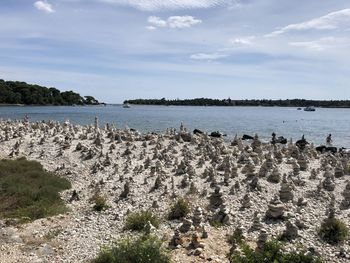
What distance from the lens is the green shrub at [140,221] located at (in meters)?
18.1

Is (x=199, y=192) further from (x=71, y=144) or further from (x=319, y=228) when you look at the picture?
(x=71, y=144)

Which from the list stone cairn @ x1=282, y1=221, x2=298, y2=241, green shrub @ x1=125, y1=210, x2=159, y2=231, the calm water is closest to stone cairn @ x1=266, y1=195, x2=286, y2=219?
stone cairn @ x1=282, y1=221, x2=298, y2=241

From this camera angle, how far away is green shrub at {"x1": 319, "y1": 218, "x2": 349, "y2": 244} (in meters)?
17.1

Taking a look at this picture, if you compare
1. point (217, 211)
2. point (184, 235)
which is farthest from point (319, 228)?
point (184, 235)

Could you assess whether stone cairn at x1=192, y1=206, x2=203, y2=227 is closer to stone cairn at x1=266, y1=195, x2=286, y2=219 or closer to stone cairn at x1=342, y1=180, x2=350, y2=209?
stone cairn at x1=266, y1=195, x2=286, y2=219

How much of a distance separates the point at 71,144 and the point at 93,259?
19.6 meters

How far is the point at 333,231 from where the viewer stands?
17.3 meters

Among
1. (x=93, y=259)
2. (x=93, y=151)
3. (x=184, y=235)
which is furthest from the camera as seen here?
(x=93, y=151)

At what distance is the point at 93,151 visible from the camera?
101 feet

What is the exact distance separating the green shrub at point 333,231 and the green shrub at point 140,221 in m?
6.47

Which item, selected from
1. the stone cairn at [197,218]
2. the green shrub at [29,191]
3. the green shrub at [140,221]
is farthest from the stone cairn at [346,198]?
the green shrub at [29,191]

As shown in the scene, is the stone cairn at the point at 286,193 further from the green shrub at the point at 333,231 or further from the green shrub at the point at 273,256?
the green shrub at the point at 273,256

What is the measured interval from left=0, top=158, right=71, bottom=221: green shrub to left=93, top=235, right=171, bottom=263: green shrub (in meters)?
6.57

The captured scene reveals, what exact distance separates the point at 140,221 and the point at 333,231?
24.4ft
